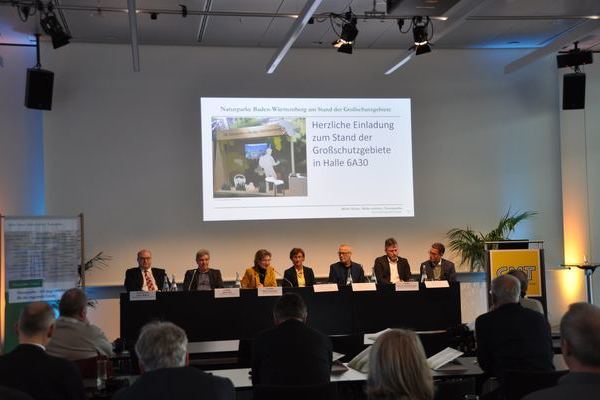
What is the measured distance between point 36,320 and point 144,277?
4.45m

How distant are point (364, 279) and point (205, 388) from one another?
17.5 feet

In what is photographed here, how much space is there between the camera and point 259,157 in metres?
8.80

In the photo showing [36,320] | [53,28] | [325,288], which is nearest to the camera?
[36,320]

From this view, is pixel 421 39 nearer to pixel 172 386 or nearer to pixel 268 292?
pixel 268 292

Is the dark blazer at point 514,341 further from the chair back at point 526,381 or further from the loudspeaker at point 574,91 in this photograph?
the loudspeaker at point 574,91

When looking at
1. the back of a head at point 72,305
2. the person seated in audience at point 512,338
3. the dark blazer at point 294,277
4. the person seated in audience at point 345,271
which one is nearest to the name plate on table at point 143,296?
the dark blazer at point 294,277

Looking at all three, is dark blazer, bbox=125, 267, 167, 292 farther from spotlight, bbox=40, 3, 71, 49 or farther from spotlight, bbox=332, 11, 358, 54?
spotlight, bbox=332, 11, 358, 54

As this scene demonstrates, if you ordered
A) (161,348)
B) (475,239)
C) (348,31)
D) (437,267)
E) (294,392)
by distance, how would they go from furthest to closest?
(475,239), (437,267), (348,31), (294,392), (161,348)

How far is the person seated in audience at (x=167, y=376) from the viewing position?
264 centimetres

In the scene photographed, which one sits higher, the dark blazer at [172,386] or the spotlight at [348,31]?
the spotlight at [348,31]

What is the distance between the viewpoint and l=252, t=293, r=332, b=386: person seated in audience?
11.8 feet

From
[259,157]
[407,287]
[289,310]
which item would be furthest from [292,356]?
[259,157]

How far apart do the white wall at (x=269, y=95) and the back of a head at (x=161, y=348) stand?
5.92m

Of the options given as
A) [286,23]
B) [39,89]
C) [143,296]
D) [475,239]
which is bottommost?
[143,296]
